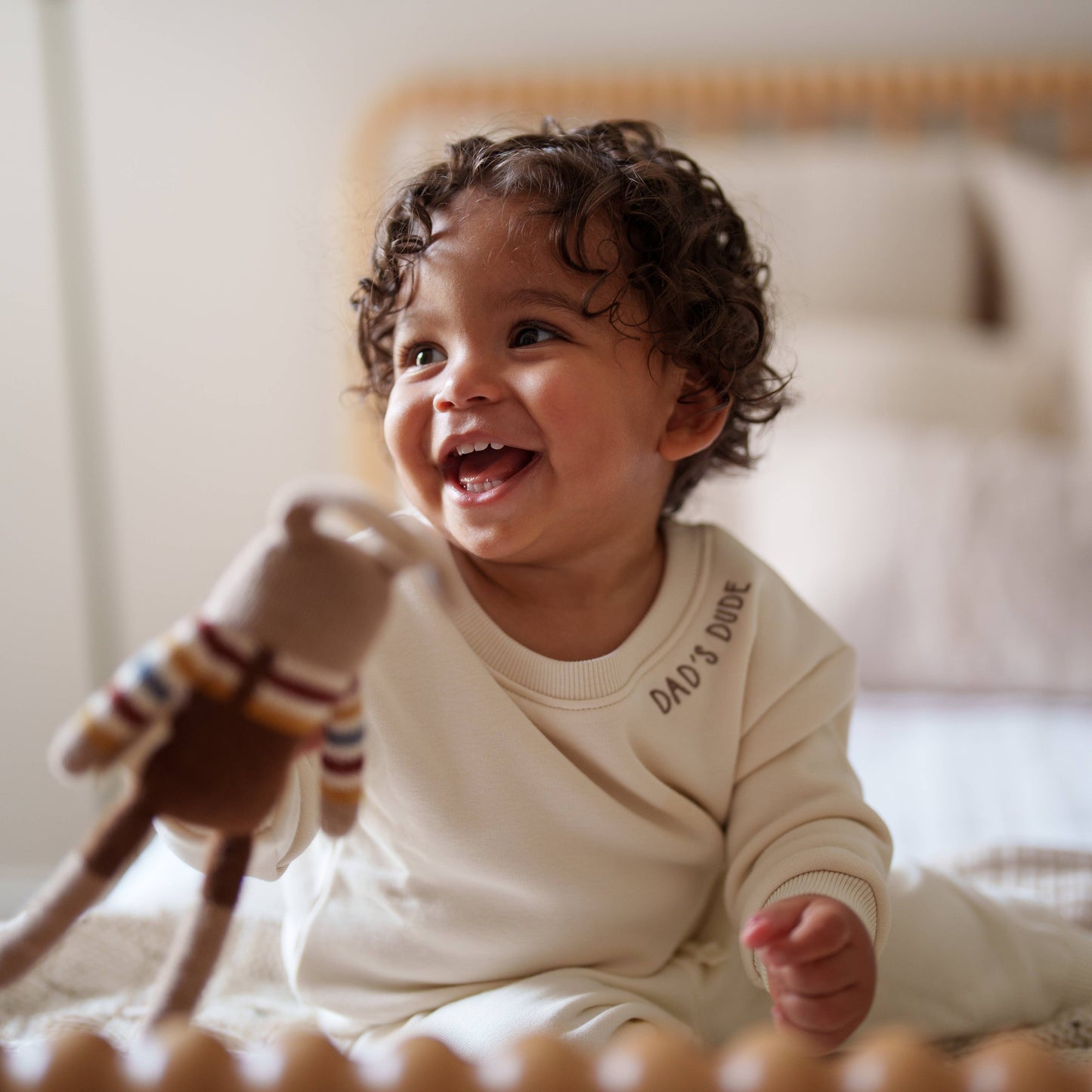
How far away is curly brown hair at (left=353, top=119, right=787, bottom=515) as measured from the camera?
807 millimetres

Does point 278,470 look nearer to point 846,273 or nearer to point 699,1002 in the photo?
point 846,273

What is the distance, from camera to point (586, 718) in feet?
2.68

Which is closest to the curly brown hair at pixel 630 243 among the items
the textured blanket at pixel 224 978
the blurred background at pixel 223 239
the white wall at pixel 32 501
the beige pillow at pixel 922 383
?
the textured blanket at pixel 224 978

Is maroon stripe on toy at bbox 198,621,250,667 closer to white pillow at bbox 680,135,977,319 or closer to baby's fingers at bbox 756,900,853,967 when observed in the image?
baby's fingers at bbox 756,900,853,967

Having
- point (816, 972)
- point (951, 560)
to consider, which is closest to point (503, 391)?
point (816, 972)

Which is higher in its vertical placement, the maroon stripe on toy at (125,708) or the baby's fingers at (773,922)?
the maroon stripe on toy at (125,708)

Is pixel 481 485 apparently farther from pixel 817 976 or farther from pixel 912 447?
pixel 912 447

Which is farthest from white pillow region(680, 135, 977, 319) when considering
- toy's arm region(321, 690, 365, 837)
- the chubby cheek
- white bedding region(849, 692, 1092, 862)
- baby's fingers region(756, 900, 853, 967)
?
toy's arm region(321, 690, 365, 837)

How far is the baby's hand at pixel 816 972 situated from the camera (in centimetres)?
68

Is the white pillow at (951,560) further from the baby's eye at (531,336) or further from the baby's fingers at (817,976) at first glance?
the baby's fingers at (817,976)

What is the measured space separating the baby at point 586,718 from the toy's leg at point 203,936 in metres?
0.17

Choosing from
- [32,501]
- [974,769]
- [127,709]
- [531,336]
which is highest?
[531,336]

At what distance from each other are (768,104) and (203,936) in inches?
77.6

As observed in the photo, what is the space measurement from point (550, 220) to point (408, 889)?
460mm
